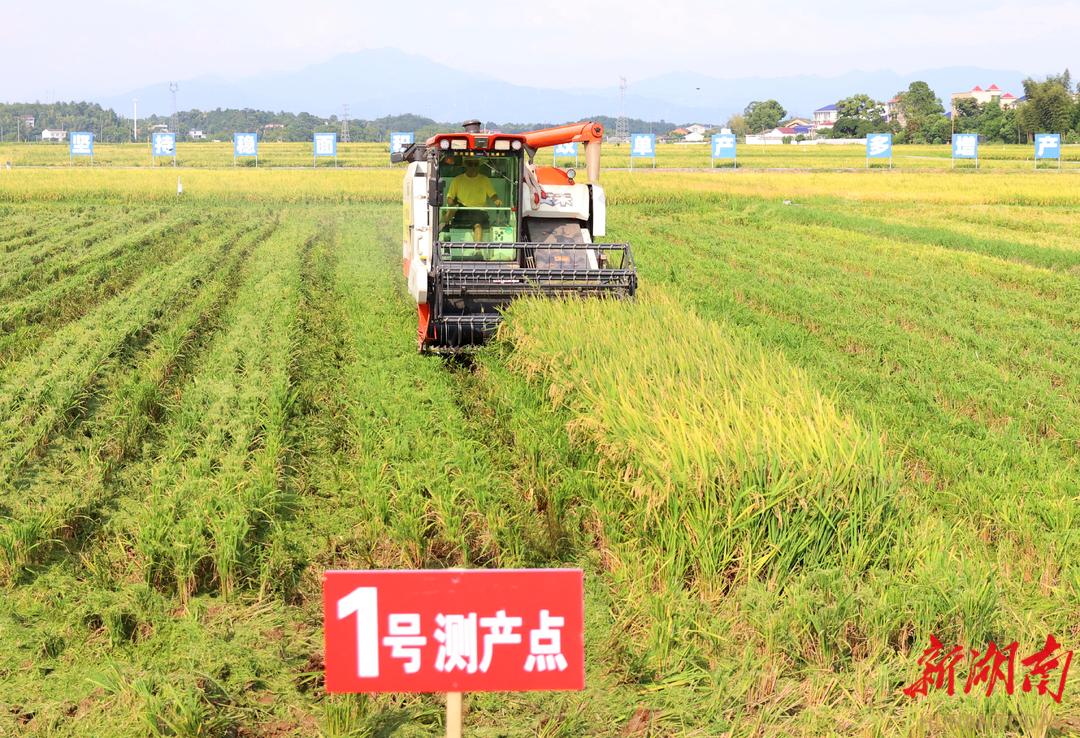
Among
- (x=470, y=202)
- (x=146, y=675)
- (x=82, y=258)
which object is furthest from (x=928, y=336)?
(x=82, y=258)

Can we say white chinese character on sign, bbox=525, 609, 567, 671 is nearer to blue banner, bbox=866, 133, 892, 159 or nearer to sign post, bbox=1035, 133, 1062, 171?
sign post, bbox=1035, 133, 1062, 171

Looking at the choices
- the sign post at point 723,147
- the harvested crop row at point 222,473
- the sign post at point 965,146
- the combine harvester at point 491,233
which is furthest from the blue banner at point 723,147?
the harvested crop row at point 222,473

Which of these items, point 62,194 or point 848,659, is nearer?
point 848,659

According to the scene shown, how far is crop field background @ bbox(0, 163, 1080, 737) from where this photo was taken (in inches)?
168

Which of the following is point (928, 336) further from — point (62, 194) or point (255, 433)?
point (62, 194)

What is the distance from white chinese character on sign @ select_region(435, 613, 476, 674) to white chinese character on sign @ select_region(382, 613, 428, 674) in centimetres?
6

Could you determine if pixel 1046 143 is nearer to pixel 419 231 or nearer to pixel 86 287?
pixel 419 231

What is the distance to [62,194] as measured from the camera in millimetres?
30859

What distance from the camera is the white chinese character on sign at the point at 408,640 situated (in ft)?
10.1

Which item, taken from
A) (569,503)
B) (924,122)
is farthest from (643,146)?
(924,122)

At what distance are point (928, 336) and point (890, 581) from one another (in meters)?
7.60

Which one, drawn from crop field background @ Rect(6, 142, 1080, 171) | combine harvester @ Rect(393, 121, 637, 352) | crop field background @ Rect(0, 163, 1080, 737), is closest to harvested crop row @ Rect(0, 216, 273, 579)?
crop field background @ Rect(0, 163, 1080, 737)

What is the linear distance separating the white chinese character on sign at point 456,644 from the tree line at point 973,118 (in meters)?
79.0

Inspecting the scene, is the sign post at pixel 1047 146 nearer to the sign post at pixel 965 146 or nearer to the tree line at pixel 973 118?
the sign post at pixel 965 146
